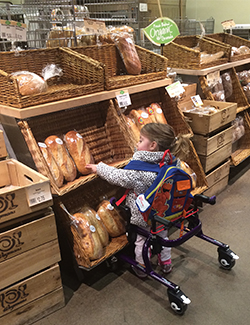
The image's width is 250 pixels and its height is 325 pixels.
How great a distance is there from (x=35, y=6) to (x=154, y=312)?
7.85 ft

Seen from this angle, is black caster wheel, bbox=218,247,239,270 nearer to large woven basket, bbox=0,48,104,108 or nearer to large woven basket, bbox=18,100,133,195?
large woven basket, bbox=18,100,133,195

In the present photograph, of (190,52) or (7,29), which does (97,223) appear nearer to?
(7,29)

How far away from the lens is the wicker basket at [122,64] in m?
2.23

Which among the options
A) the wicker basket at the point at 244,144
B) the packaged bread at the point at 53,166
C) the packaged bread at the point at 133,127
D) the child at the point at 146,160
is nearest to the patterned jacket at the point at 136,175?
the child at the point at 146,160

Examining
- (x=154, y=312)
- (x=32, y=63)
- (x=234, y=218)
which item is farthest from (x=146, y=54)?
(x=154, y=312)

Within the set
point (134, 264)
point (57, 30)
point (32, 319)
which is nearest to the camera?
point (32, 319)

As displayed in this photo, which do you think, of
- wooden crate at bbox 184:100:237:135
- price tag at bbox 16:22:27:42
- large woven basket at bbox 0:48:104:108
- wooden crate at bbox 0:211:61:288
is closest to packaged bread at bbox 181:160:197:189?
wooden crate at bbox 184:100:237:135

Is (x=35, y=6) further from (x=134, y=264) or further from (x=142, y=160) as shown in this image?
(x=134, y=264)

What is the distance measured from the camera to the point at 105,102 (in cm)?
220

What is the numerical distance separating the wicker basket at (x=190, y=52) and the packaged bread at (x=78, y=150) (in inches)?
64.7

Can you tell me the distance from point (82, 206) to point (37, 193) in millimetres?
633

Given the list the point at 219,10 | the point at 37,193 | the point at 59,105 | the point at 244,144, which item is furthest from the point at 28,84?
the point at 219,10

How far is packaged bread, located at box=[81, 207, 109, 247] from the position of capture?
1.98 m

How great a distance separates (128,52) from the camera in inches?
92.8
